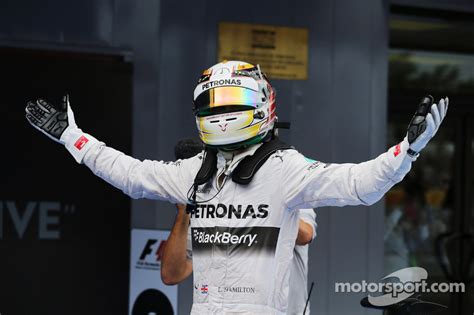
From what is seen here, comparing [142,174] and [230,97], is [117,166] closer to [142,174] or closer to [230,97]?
[142,174]

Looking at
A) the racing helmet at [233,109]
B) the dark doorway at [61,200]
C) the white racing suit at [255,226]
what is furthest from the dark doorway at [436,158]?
the white racing suit at [255,226]

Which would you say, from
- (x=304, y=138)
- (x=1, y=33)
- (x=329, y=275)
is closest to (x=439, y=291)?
(x=329, y=275)

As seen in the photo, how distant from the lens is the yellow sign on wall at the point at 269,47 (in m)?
5.83

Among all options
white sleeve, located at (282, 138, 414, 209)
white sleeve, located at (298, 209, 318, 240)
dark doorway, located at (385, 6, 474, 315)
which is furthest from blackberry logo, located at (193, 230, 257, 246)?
dark doorway, located at (385, 6, 474, 315)

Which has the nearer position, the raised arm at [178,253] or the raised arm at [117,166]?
the raised arm at [117,166]

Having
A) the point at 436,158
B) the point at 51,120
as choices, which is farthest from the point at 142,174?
the point at 436,158

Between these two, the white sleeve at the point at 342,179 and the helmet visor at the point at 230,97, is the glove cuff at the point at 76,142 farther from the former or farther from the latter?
the white sleeve at the point at 342,179

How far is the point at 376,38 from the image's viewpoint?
20.3ft

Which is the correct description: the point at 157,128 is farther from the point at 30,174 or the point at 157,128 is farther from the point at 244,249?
the point at 244,249

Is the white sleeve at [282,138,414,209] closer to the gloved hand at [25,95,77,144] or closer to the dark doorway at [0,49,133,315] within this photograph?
the gloved hand at [25,95,77,144]

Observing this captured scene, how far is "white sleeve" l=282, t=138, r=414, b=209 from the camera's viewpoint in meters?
2.66

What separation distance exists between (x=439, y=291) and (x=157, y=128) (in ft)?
6.82

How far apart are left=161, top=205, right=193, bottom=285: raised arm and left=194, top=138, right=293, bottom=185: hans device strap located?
675 millimetres

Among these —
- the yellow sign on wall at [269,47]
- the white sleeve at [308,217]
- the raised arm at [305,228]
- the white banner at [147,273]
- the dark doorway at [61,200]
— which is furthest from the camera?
the yellow sign on wall at [269,47]
